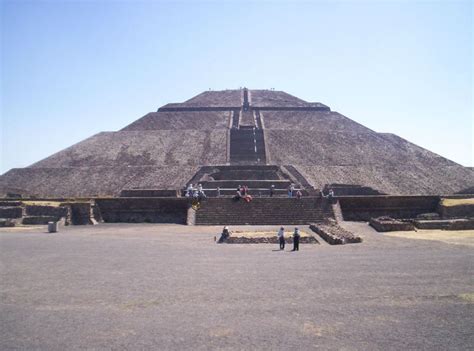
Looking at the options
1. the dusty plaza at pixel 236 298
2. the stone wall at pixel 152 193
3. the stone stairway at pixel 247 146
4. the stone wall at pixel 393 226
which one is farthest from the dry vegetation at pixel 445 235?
the stone stairway at pixel 247 146

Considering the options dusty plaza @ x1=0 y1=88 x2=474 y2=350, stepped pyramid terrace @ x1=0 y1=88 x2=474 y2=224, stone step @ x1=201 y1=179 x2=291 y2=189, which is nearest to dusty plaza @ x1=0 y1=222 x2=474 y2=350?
dusty plaza @ x1=0 y1=88 x2=474 y2=350

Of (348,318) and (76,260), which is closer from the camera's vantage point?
(348,318)

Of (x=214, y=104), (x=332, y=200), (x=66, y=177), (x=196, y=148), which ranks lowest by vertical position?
(x=332, y=200)

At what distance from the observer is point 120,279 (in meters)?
9.52

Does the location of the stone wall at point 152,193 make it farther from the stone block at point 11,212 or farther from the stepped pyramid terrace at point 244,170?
the stone block at point 11,212

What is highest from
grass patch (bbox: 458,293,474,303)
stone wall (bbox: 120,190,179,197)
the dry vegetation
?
stone wall (bbox: 120,190,179,197)

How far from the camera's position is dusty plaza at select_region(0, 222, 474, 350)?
6.12 m

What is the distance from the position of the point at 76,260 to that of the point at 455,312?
898 centimetres

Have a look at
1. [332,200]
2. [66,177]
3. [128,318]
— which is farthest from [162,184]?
[128,318]

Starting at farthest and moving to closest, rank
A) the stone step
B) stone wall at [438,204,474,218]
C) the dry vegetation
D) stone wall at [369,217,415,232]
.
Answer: the stone step → stone wall at [438,204,474,218] → stone wall at [369,217,415,232] → the dry vegetation

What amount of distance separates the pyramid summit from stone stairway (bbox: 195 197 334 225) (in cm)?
708

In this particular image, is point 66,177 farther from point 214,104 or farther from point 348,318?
point 348,318

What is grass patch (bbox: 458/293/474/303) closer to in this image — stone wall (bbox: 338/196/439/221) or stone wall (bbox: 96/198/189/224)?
stone wall (bbox: 338/196/439/221)

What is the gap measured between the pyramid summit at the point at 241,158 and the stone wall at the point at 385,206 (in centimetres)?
467
